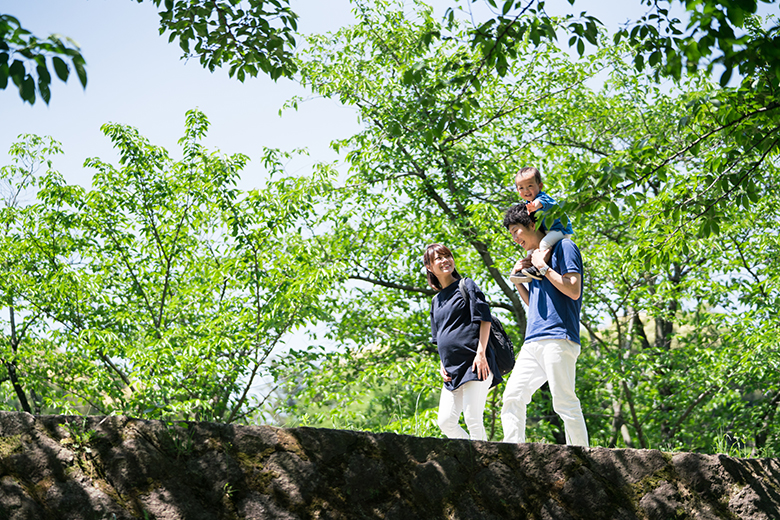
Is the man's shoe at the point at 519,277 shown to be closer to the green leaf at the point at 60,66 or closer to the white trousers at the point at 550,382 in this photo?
the white trousers at the point at 550,382

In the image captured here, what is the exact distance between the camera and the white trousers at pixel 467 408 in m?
3.55

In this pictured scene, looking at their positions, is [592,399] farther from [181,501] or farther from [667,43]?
[181,501]

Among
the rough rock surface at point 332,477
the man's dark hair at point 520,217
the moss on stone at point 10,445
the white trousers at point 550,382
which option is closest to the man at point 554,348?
the white trousers at point 550,382

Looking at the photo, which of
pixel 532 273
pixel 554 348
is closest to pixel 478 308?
pixel 532 273

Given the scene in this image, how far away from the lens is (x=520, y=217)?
3.76 m

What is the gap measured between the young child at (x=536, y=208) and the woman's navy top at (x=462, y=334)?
263 mm

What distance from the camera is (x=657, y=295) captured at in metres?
9.31

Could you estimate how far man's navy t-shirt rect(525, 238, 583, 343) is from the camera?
3.48 m

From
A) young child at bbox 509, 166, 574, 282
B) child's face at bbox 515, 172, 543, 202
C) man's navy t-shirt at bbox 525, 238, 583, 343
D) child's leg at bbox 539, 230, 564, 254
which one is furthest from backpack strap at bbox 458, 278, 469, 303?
child's face at bbox 515, 172, 543, 202

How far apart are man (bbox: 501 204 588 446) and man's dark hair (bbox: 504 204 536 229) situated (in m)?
0.23

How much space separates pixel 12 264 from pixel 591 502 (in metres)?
8.99

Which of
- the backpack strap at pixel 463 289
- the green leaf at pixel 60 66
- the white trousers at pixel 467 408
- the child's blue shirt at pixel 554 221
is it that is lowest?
the white trousers at pixel 467 408

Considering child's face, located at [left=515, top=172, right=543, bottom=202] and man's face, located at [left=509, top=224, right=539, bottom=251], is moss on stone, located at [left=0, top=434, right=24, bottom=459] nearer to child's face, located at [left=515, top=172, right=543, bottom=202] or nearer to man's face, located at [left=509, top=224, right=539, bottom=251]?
man's face, located at [left=509, top=224, right=539, bottom=251]

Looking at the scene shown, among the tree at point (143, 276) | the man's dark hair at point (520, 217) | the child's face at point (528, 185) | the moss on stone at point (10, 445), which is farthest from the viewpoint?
the tree at point (143, 276)
